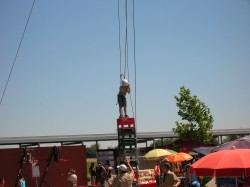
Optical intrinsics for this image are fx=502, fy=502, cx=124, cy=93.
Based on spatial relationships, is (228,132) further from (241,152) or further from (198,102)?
(241,152)

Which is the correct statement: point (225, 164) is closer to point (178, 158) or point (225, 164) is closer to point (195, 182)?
point (195, 182)

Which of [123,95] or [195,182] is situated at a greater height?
[123,95]

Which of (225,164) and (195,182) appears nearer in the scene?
(225,164)

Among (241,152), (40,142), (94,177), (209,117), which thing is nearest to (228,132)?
(209,117)

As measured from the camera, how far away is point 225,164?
1027cm

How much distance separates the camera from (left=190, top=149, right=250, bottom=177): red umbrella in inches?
398

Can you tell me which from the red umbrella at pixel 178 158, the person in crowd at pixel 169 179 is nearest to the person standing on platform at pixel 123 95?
the red umbrella at pixel 178 158

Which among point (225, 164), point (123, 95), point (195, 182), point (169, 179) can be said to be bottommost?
point (195, 182)

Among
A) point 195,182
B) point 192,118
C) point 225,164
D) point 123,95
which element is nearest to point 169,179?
point 225,164

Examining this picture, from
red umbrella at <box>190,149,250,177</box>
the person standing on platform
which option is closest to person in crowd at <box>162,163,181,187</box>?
red umbrella at <box>190,149,250,177</box>

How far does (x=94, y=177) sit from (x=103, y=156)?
1.70 metres

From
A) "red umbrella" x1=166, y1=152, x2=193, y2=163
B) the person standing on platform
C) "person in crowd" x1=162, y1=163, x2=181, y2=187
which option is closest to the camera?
"person in crowd" x1=162, y1=163, x2=181, y2=187

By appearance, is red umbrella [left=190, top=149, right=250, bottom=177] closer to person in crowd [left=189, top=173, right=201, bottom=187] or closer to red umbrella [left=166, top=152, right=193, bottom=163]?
person in crowd [left=189, top=173, right=201, bottom=187]

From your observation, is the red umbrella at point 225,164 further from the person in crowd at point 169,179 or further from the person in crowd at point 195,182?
the person in crowd at point 195,182
